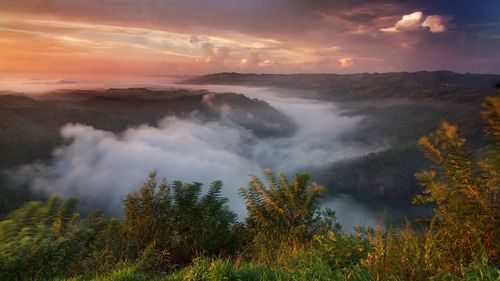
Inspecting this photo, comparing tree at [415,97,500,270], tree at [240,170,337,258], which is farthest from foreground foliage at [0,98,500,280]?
tree at [240,170,337,258]

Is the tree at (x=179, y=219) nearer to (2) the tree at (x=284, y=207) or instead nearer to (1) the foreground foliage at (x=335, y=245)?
(1) the foreground foliage at (x=335, y=245)

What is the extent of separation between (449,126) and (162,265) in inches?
183

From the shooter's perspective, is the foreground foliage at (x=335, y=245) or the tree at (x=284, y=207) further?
the tree at (x=284, y=207)

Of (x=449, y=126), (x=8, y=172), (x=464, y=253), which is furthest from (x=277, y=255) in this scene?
(x=8, y=172)

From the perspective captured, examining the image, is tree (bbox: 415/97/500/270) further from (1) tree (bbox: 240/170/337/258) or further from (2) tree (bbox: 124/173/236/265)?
(2) tree (bbox: 124/173/236/265)

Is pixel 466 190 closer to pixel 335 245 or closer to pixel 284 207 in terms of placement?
pixel 335 245

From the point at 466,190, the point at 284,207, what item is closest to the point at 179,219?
the point at 284,207

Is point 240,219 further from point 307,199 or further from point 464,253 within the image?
point 464,253

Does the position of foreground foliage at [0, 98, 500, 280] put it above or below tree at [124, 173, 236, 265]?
above

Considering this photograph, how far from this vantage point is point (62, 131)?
161000mm

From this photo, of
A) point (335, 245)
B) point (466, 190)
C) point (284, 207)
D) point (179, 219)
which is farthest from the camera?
point (284, 207)

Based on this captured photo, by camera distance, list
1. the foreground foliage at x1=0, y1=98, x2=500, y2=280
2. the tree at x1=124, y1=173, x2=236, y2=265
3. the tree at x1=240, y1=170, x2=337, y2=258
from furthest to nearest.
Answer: the tree at x1=240, y1=170, x2=337, y2=258 → the tree at x1=124, y1=173, x2=236, y2=265 → the foreground foliage at x1=0, y1=98, x2=500, y2=280

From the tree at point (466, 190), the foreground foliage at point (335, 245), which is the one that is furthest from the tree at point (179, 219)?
the tree at point (466, 190)

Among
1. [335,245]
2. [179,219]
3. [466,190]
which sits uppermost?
[466,190]
